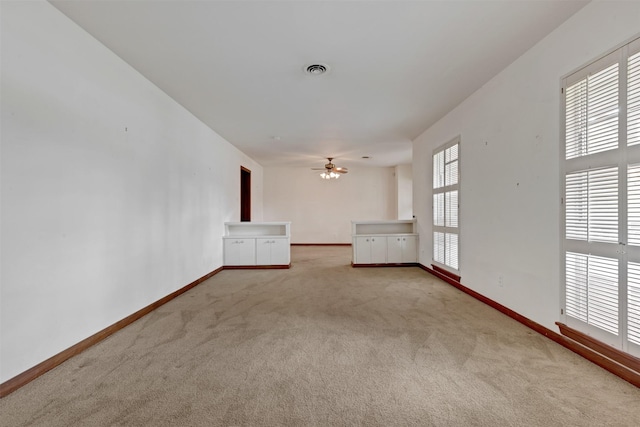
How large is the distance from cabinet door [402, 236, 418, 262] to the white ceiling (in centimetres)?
266

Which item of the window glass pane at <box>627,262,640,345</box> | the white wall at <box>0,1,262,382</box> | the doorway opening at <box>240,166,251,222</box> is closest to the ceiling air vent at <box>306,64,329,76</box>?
the white wall at <box>0,1,262,382</box>

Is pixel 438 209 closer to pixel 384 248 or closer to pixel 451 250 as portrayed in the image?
pixel 451 250

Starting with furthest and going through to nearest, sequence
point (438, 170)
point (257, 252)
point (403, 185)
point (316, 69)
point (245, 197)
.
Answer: point (403, 185) < point (245, 197) < point (257, 252) < point (438, 170) < point (316, 69)

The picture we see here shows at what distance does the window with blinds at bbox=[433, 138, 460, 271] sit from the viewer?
13.1 feet

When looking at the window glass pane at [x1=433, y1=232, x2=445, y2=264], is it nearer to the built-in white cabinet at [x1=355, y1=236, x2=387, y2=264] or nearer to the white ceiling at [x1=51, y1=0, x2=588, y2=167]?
the built-in white cabinet at [x1=355, y1=236, x2=387, y2=264]

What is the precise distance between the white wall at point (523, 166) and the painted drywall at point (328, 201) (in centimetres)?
529

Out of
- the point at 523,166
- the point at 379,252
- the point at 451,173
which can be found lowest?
the point at 379,252

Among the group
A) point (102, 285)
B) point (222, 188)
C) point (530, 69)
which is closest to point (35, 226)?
point (102, 285)

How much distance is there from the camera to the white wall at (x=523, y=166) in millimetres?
2100

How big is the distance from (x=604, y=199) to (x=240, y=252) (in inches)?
209

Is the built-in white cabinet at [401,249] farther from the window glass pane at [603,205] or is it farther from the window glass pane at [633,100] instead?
the window glass pane at [633,100]

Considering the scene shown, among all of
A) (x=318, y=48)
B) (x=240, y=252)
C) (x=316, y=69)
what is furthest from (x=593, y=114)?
(x=240, y=252)

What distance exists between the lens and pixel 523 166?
2.68 meters

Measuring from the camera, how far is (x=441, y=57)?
8.66ft
